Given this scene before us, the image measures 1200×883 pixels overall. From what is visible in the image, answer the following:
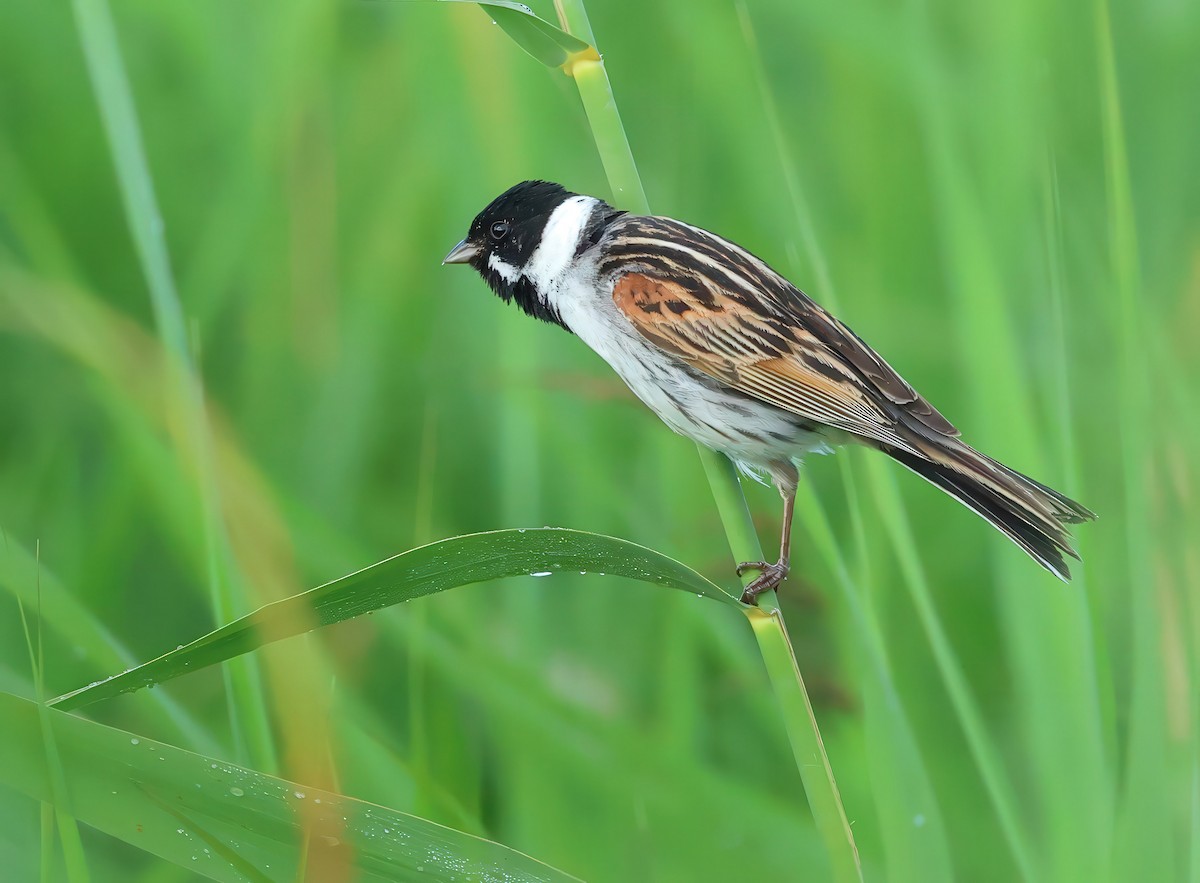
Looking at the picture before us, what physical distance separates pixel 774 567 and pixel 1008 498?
17.2 inches

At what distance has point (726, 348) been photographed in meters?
2.46

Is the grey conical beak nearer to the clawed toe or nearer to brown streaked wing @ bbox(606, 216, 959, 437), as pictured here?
brown streaked wing @ bbox(606, 216, 959, 437)

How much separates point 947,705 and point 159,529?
197cm

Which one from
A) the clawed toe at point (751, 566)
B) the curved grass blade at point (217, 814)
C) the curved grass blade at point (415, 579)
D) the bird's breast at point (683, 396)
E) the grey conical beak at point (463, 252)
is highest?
the grey conical beak at point (463, 252)

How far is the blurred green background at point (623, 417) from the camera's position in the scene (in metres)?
2.02

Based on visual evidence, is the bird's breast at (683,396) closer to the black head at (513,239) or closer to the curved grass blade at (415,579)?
the black head at (513,239)

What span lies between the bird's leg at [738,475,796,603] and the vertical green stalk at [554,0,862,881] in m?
0.04

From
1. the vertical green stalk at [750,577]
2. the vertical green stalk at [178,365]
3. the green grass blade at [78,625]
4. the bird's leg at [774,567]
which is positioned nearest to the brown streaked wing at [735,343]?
the bird's leg at [774,567]

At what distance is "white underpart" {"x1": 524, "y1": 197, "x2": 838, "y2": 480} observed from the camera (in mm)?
2412

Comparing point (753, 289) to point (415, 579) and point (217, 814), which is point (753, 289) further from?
point (217, 814)

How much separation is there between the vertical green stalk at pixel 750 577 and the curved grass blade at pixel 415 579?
109 millimetres

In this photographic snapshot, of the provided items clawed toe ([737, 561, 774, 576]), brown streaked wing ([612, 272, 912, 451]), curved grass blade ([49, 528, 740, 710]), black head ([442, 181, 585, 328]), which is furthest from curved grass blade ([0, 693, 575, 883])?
black head ([442, 181, 585, 328])

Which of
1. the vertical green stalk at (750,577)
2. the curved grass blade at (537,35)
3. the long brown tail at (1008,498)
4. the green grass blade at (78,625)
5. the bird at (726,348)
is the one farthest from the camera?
the bird at (726,348)

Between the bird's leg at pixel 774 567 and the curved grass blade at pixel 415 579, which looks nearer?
the curved grass blade at pixel 415 579
